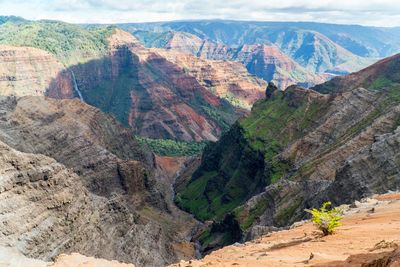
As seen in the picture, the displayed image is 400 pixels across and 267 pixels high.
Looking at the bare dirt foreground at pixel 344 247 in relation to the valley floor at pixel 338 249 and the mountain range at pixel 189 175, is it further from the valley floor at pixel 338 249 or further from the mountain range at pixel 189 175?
the mountain range at pixel 189 175

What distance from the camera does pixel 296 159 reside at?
11156 cm

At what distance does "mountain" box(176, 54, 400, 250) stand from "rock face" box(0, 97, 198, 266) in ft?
45.9

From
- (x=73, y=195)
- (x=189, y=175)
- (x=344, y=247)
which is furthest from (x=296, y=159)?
(x=344, y=247)

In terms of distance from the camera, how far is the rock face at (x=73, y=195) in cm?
5672

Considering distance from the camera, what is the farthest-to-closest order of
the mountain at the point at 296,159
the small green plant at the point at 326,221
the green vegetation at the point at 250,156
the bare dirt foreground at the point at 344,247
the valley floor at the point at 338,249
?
the green vegetation at the point at 250,156
the mountain at the point at 296,159
the small green plant at the point at 326,221
the bare dirt foreground at the point at 344,247
the valley floor at the point at 338,249

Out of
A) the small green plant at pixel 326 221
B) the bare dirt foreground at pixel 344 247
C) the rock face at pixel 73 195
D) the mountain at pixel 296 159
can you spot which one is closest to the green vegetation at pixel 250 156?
the mountain at pixel 296 159

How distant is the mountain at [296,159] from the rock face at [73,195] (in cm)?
1398

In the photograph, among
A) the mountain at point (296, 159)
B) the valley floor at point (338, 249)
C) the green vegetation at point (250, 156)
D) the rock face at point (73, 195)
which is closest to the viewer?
the valley floor at point (338, 249)

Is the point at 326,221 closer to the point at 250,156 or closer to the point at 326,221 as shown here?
the point at 326,221

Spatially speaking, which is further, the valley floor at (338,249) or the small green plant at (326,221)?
the small green plant at (326,221)

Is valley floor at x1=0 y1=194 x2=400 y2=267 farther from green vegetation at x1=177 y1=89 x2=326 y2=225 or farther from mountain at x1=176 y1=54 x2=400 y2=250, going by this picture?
green vegetation at x1=177 y1=89 x2=326 y2=225

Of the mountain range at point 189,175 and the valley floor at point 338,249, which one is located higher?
the valley floor at point 338,249

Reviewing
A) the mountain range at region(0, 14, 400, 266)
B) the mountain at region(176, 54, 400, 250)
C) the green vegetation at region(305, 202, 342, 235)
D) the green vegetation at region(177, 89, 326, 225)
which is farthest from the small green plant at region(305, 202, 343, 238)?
the green vegetation at region(177, 89, 326, 225)

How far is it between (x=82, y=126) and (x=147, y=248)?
6880 cm
